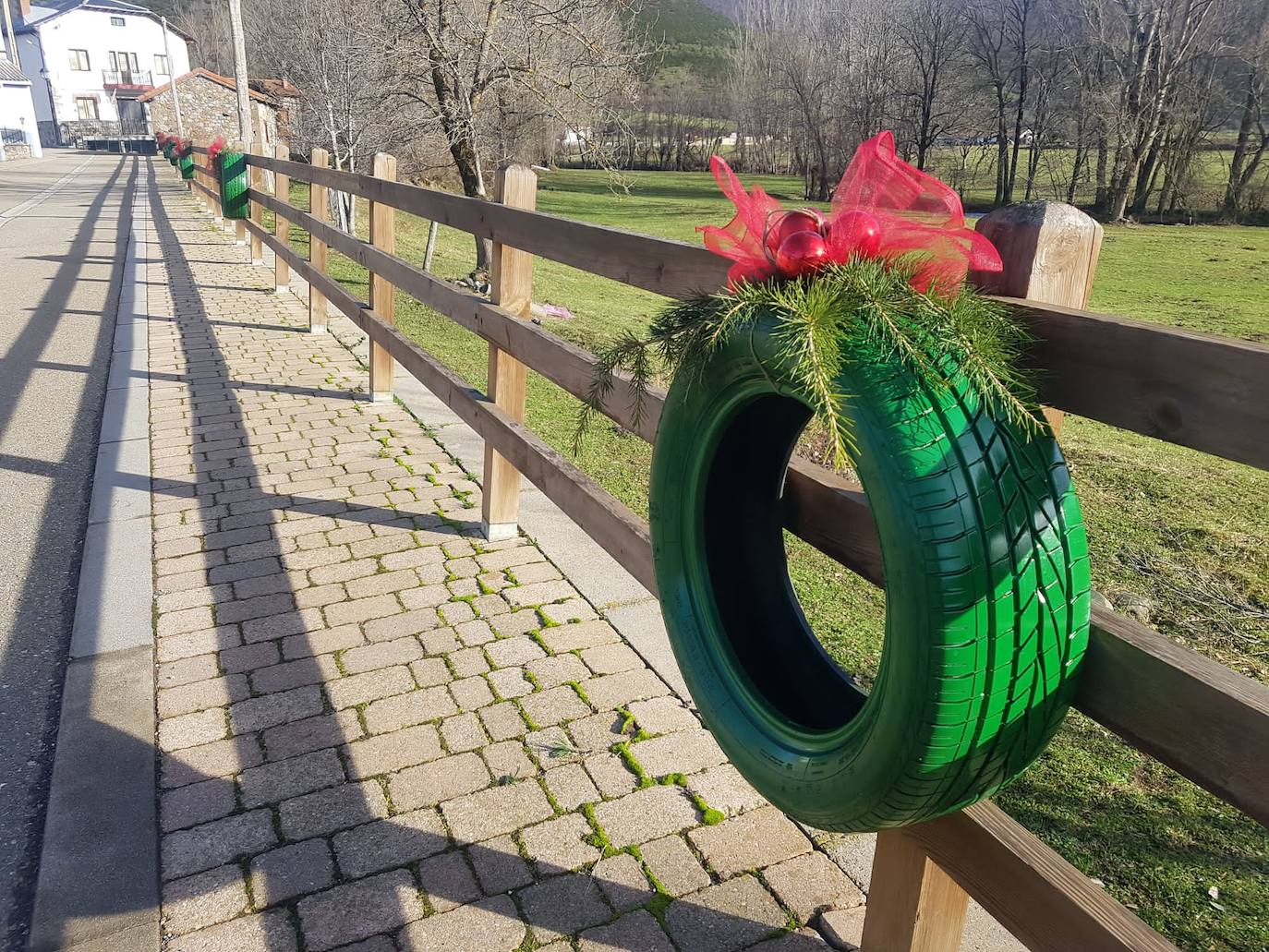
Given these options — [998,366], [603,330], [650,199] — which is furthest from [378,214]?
[650,199]

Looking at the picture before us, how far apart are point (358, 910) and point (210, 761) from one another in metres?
0.78

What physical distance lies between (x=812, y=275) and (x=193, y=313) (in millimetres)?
9126

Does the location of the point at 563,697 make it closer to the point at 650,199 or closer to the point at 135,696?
the point at 135,696

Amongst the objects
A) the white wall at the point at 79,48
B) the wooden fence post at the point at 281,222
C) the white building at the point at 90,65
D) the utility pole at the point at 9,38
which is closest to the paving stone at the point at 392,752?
the wooden fence post at the point at 281,222

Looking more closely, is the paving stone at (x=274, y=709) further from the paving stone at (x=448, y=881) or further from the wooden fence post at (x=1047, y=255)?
the wooden fence post at (x=1047, y=255)

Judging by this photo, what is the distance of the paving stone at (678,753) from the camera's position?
8.73 feet

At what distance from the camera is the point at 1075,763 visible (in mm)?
2715

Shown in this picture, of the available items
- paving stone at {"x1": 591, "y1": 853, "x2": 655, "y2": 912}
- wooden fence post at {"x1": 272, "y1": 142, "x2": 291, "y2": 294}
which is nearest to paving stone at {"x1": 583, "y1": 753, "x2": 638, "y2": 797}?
paving stone at {"x1": 591, "y1": 853, "x2": 655, "y2": 912}

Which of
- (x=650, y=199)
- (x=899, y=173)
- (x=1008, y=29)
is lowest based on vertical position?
(x=650, y=199)

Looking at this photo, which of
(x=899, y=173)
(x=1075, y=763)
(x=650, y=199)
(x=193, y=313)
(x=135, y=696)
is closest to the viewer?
(x=899, y=173)

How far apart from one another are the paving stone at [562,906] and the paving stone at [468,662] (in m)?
0.98

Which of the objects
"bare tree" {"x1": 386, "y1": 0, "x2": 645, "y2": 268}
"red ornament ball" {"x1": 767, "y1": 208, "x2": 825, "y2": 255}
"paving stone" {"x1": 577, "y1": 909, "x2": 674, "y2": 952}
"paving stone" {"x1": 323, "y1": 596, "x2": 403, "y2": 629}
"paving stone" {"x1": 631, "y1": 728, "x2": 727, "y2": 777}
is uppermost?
"bare tree" {"x1": 386, "y1": 0, "x2": 645, "y2": 268}

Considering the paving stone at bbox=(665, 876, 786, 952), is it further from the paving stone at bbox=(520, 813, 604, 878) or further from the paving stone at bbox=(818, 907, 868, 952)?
the paving stone at bbox=(520, 813, 604, 878)

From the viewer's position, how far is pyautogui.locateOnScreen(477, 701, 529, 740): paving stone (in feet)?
9.22
